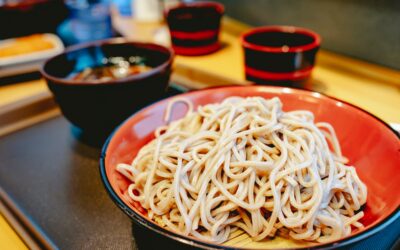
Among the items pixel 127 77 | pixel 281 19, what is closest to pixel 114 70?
pixel 127 77

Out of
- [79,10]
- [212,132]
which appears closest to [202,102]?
[212,132]

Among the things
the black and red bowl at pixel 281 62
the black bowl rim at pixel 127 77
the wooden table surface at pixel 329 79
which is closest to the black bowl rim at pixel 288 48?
the black and red bowl at pixel 281 62

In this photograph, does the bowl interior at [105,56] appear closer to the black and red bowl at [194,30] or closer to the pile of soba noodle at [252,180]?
the black and red bowl at [194,30]

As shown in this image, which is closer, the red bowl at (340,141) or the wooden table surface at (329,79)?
the red bowl at (340,141)

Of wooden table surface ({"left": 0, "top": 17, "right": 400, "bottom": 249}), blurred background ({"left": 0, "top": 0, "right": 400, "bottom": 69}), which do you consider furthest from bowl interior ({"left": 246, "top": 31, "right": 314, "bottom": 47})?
blurred background ({"left": 0, "top": 0, "right": 400, "bottom": 69})

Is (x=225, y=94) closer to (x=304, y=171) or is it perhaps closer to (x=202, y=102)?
(x=202, y=102)

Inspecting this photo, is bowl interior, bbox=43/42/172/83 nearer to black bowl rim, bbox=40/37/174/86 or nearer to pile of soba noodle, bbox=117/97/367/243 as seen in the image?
black bowl rim, bbox=40/37/174/86
